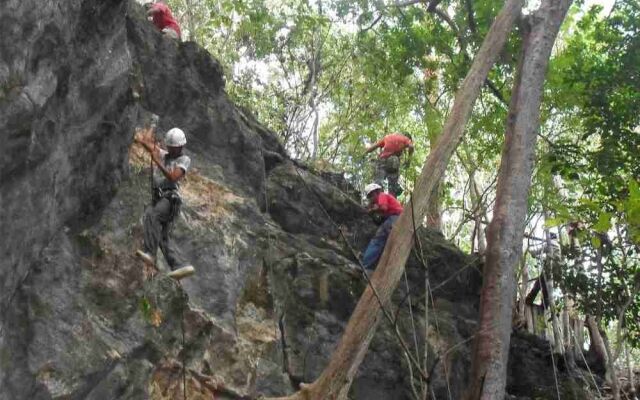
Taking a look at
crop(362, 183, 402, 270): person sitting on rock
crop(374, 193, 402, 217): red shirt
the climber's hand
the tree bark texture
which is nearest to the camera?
the climber's hand

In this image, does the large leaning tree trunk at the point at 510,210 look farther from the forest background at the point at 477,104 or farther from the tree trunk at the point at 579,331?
the tree trunk at the point at 579,331

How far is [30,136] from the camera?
537 cm

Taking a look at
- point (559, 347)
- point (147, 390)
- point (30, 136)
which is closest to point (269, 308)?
point (147, 390)

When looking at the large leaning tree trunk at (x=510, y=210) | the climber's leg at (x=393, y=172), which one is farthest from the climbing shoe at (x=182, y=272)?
the climber's leg at (x=393, y=172)

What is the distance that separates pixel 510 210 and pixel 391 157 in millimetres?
5121

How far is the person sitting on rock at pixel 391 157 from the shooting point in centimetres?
1145

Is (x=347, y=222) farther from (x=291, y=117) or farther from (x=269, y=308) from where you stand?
(x=291, y=117)

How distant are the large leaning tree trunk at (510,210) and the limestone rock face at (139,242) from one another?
2.09ft

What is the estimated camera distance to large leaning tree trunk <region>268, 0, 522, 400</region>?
5.41 metres

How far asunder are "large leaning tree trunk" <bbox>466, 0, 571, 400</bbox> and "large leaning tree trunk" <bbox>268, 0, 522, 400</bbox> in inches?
17.3

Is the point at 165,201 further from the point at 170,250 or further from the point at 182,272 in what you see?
the point at 182,272

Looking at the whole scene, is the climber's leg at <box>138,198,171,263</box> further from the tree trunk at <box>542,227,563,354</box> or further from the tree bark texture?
the tree bark texture

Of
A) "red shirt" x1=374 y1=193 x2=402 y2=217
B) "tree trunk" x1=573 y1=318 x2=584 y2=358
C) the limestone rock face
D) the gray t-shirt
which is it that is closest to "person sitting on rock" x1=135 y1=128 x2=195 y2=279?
the gray t-shirt

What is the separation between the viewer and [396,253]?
5945mm
